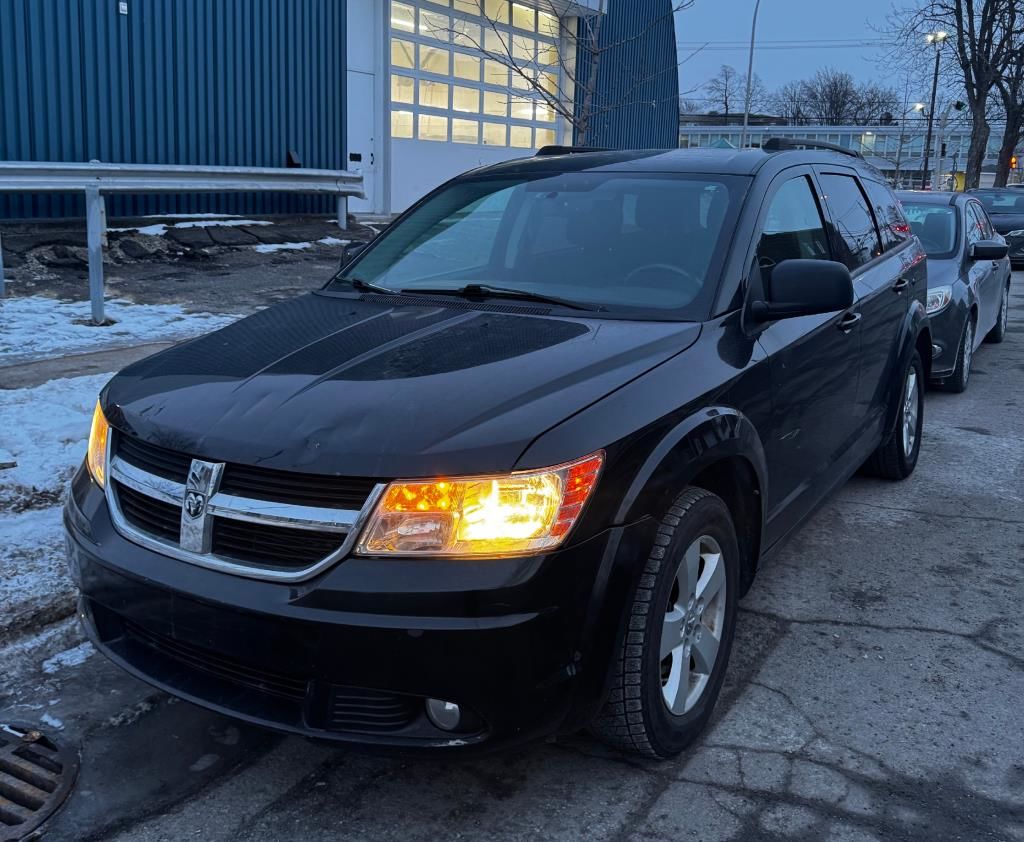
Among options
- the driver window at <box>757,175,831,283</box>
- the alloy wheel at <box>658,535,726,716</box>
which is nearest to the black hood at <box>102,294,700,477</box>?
the alloy wheel at <box>658,535,726,716</box>

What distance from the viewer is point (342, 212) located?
45.6 feet

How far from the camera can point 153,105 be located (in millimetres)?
11688

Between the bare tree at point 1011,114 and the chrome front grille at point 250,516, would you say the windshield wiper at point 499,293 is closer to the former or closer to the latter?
the chrome front grille at point 250,516

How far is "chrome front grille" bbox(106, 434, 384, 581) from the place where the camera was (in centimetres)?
244

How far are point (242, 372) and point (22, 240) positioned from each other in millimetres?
8424

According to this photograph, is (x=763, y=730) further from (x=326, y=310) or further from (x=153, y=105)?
(x=153, y=105)

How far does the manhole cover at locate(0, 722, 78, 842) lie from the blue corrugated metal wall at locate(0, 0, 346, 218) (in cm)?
876

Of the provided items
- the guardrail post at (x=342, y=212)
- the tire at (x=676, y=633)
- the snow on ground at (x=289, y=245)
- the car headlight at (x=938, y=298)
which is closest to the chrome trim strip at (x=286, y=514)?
the tire at (x=676, y=633)

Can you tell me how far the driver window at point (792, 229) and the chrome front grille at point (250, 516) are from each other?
1929mm

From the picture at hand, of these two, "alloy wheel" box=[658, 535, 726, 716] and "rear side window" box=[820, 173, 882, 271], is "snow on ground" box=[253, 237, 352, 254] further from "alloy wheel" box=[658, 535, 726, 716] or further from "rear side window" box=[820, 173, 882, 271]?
"alloy wheel" box=[658, 535, 726, 716]

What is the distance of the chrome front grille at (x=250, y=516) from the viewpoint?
2.44 metres

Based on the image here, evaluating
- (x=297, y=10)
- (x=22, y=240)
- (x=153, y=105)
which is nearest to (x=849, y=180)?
(x=22, y=240)

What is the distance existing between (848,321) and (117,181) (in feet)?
26.1

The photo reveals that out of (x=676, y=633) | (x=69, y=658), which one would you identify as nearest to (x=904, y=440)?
(x=676, y=633)
